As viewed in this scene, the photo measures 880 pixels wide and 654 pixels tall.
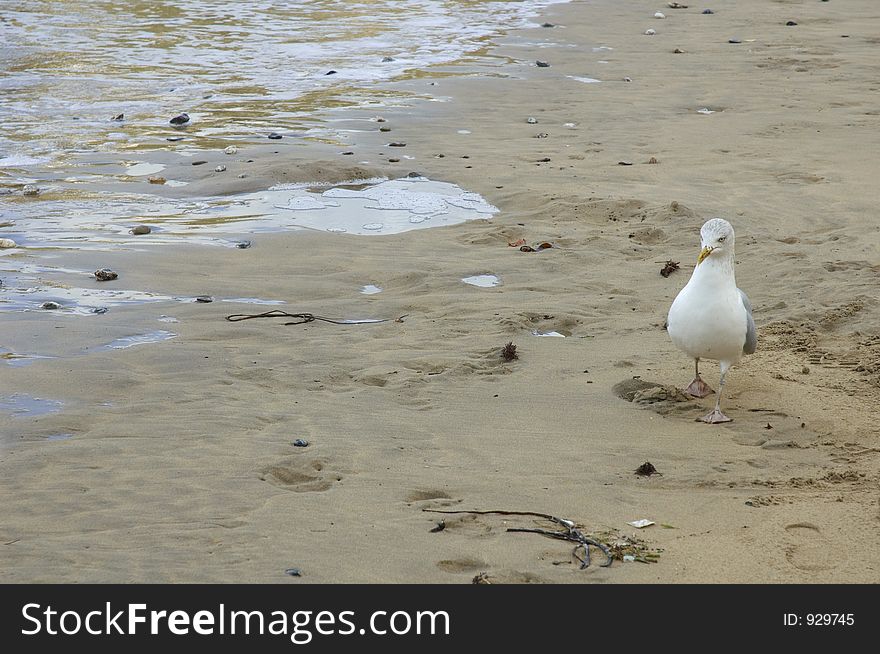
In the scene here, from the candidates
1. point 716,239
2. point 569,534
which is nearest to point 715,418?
point 716,239

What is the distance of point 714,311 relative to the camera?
468 centimetres

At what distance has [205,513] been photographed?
150 inches

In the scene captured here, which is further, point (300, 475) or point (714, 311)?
point (714, 311)

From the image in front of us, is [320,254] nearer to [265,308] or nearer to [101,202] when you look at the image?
[265,308]

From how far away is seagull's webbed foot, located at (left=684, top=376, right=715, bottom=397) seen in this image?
496 cm

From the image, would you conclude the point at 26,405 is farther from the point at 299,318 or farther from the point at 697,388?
the point at 697,388

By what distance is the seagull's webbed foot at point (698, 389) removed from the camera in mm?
4961

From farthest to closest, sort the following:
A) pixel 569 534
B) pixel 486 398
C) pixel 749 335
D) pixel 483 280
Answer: pixel 483 280, pixel 486 398, pixel 749 335, pixel 569 534

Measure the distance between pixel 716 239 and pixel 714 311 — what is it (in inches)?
13.6

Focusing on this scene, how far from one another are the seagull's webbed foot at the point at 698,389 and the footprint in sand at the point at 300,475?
186 cm

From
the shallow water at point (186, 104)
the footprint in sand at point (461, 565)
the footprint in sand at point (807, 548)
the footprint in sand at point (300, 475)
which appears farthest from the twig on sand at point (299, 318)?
the footprint in sand at point (807, 548)

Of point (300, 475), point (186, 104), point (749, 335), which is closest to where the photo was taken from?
point (300, 475)

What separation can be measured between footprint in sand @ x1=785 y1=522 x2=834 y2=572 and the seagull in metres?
1.08

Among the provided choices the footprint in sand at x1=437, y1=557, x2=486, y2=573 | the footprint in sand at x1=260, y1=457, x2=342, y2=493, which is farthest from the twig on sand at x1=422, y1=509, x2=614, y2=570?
the footprint in sand at x1=260, y1=457, x2=342, y2=493
